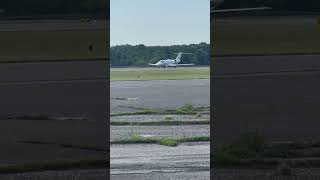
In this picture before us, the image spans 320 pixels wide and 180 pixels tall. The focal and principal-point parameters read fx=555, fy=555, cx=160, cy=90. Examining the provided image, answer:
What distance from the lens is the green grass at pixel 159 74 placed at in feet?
15.4

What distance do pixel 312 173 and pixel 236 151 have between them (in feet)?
2.48

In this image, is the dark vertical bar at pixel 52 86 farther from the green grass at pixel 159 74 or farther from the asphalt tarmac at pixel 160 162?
the asphalt tarmac at pixel 160 162

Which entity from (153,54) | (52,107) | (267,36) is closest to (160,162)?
(153,54)

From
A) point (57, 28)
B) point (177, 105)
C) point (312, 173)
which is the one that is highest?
point (57, 28)

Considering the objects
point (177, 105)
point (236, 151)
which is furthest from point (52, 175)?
point (177, 105)

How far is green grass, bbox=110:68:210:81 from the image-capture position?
15.4 ft

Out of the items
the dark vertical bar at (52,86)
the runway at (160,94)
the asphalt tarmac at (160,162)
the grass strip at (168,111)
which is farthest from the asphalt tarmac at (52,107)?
the grass strip at (168,111)

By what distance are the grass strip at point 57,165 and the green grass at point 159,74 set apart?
2.41ft

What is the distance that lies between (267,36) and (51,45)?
1.63 m

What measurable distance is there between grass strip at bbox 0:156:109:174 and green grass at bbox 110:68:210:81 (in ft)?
2.41

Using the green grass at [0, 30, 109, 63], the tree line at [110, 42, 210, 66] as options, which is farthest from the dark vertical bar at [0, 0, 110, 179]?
the tree line at [110, 42, 210, 66]

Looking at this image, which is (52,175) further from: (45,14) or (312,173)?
(312,173)

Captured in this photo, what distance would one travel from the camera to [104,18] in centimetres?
410

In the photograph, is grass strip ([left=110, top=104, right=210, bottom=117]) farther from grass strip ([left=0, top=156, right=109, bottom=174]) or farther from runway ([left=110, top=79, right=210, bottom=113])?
grass strip ([left=0, top=156, right=109, bottom=174])
